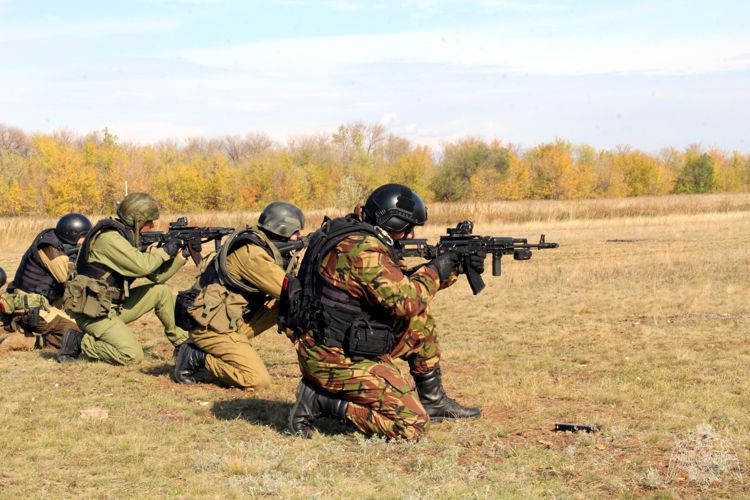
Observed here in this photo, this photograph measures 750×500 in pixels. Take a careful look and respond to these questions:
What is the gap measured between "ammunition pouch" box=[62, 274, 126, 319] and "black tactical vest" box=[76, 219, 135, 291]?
73 millimetres

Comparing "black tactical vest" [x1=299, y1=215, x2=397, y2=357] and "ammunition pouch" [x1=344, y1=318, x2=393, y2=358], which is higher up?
"black tactical vest" [x1=299, y1=215, x2=397, y2=357]

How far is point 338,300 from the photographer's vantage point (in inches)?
237

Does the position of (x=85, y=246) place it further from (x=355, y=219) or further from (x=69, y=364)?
(x=355, y=219)

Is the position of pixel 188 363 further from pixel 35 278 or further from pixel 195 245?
pixel 35 278

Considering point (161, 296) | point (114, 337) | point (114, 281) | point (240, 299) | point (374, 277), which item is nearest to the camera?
point (374, 277)

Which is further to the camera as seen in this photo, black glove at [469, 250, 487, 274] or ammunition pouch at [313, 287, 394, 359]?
black glove at [469, 250, 487, 274]

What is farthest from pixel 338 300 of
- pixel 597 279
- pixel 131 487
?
pixel 597 279

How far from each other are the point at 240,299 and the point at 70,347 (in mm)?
2590

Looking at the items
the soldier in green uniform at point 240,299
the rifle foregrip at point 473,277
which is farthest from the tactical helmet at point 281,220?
the rifle foregrip at point 473,277

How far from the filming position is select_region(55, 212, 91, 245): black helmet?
1026 cm

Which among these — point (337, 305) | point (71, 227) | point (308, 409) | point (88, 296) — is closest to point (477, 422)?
point (308, 409)

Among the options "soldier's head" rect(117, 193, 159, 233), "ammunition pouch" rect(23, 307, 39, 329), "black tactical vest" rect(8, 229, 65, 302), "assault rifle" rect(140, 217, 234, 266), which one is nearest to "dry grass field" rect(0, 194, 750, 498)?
"ammunition pouch" rect(23, 307, 39, 329)

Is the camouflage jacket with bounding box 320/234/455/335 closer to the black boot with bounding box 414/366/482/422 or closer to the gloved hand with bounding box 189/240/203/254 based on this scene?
the black boot with bounding box 414/366/482/422

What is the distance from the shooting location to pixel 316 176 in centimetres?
6731
